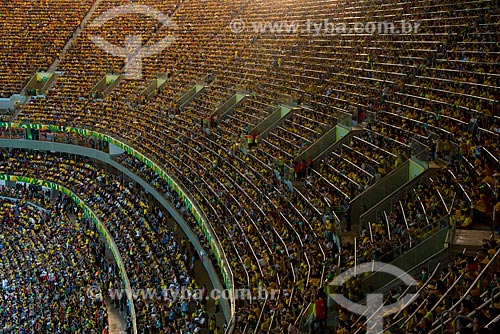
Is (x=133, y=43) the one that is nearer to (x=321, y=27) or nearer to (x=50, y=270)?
(x=321, y=27)

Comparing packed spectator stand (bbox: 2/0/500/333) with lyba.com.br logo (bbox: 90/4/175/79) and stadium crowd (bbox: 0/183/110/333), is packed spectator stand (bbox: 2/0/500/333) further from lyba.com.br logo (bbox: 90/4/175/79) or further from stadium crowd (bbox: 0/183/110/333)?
lyba.com.br logo (bbox: 90/4/175/79)

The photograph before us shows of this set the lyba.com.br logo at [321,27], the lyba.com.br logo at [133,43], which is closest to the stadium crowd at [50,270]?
the lyba.com.br logo at [133,43]

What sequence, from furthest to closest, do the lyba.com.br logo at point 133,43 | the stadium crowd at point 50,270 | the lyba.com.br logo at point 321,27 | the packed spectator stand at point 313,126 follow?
the lyba.com.br logo at point 133,43 → the lyba.com.br logo at point 321,27 → the stadium crowd at point 50,270 → the packed spectator stand at point 313,126

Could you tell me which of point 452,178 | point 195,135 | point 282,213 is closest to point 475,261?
point 452,178

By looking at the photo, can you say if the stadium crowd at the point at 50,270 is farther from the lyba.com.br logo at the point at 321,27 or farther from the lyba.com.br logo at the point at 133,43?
the lyba.com.br logo at the point at 321,27

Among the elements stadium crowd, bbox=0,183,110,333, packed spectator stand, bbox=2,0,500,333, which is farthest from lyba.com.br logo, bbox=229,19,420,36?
stadium crowd, bbox=0,183,110,333
